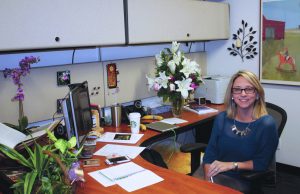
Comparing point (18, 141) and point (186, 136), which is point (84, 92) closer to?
point (18, 141)

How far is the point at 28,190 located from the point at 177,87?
164cm

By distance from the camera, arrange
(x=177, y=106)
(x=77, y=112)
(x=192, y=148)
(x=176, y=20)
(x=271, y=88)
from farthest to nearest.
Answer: (x=271, y=88) → (x=176, y=20) → (x=177, y=106) → (x=192, y=148) → (x=77, y=112)

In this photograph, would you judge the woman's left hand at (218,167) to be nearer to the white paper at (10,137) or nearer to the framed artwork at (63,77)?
the white paper at (10,137)

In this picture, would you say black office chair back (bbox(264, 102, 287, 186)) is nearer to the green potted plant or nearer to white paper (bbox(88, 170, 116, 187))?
white paper (bbox(88, 170, 116, 187))

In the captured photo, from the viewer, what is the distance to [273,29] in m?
3.19

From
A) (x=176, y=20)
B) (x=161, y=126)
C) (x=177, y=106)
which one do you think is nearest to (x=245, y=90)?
(x=161, y=126)

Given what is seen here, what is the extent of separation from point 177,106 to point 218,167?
92 centimetres

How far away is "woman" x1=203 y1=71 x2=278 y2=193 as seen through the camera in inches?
73.9

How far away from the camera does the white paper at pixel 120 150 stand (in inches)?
75.4

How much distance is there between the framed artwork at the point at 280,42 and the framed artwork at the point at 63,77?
2.01 metres

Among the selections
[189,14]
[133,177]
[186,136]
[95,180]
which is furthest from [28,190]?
[186,136]

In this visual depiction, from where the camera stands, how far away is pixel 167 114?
291 centimetres

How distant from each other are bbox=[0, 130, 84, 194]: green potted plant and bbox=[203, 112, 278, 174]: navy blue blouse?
105 cm

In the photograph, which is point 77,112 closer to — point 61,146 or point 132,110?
point 61,146
